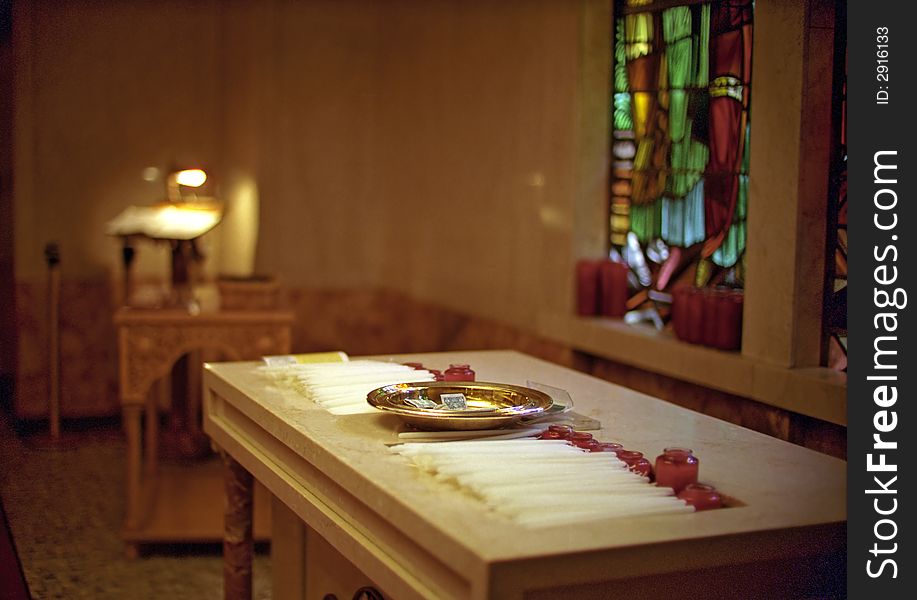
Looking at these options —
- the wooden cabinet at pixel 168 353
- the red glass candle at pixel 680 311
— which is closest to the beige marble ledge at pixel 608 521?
the red glass candle at pixel 680 311

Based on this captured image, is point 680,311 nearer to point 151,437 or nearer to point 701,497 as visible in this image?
point 701,497

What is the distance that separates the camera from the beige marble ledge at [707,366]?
10.4 feet

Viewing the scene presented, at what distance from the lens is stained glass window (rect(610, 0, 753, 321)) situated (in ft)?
12.4

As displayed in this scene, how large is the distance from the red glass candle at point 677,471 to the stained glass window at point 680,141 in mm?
1913

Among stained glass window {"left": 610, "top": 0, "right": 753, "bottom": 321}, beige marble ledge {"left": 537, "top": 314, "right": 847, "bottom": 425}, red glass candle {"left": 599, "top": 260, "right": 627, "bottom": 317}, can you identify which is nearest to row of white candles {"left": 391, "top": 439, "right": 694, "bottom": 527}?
beige marble ledge {"left": 537, "top": 314, "right": 847, "bottom": 425}

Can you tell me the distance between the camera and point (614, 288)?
441cm

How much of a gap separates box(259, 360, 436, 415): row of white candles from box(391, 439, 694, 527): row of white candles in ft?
1.42

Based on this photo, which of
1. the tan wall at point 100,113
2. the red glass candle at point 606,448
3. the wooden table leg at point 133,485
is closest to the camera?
the red glass candle at point 606,448

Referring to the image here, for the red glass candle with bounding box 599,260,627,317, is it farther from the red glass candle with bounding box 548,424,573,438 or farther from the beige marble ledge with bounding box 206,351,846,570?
the red glass candle with bounding box 548,424,573,438

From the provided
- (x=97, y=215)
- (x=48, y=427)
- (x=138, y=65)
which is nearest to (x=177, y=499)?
(x=48, y=427)

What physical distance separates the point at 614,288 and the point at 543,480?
254 centimetres

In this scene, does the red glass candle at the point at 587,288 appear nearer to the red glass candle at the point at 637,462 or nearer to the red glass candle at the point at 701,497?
the red glass candle at the point at 637,462

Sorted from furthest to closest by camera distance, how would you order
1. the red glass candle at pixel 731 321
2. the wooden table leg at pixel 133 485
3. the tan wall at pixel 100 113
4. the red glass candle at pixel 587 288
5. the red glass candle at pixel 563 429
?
the tan wall at pixel 100 113 < the red glass candle at pixel 587 288 < the wooden table leg at pixel 133 485 < the red glass candle at pixel 731 321 < the red glass candle at pixel 563 429

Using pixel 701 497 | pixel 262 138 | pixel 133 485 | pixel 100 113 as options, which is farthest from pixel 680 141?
pixel 100 113
